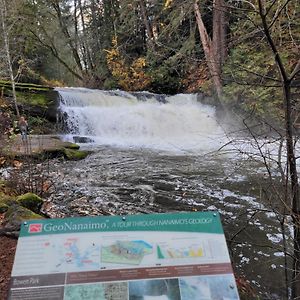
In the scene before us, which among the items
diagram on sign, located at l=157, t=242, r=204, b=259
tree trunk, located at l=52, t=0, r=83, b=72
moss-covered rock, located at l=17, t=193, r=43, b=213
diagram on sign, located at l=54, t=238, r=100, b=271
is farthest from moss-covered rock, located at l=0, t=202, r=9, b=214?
tree trunk, located at l=52, t=0, r=83, b=72

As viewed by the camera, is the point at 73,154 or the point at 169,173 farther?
the point at 73,154

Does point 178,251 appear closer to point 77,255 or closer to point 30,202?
point 77,255

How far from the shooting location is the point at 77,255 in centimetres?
185

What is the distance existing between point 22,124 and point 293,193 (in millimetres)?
8514

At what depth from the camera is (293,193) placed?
115 inches

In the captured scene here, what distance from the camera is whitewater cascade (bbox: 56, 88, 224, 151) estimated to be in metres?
13.2

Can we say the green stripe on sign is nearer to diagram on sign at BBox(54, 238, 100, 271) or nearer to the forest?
diagram on sign at BBox(54, 238, 100, 271)

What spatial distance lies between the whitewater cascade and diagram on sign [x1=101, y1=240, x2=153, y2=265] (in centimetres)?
1050

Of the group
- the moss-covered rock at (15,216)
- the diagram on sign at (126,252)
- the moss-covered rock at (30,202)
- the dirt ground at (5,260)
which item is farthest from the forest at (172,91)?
the dirt ground at (5,260)

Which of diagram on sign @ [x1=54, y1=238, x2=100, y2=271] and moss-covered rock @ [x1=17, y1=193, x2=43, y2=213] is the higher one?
diagram on sign @ [x1=54, y1=238, x2=100, y2=271]

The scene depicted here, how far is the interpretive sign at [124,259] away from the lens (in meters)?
1.71

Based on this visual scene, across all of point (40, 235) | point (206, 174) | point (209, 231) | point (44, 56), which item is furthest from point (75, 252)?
point (44, 56)

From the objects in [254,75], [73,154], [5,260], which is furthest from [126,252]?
[73,154]

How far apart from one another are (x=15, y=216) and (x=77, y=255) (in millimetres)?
2165
